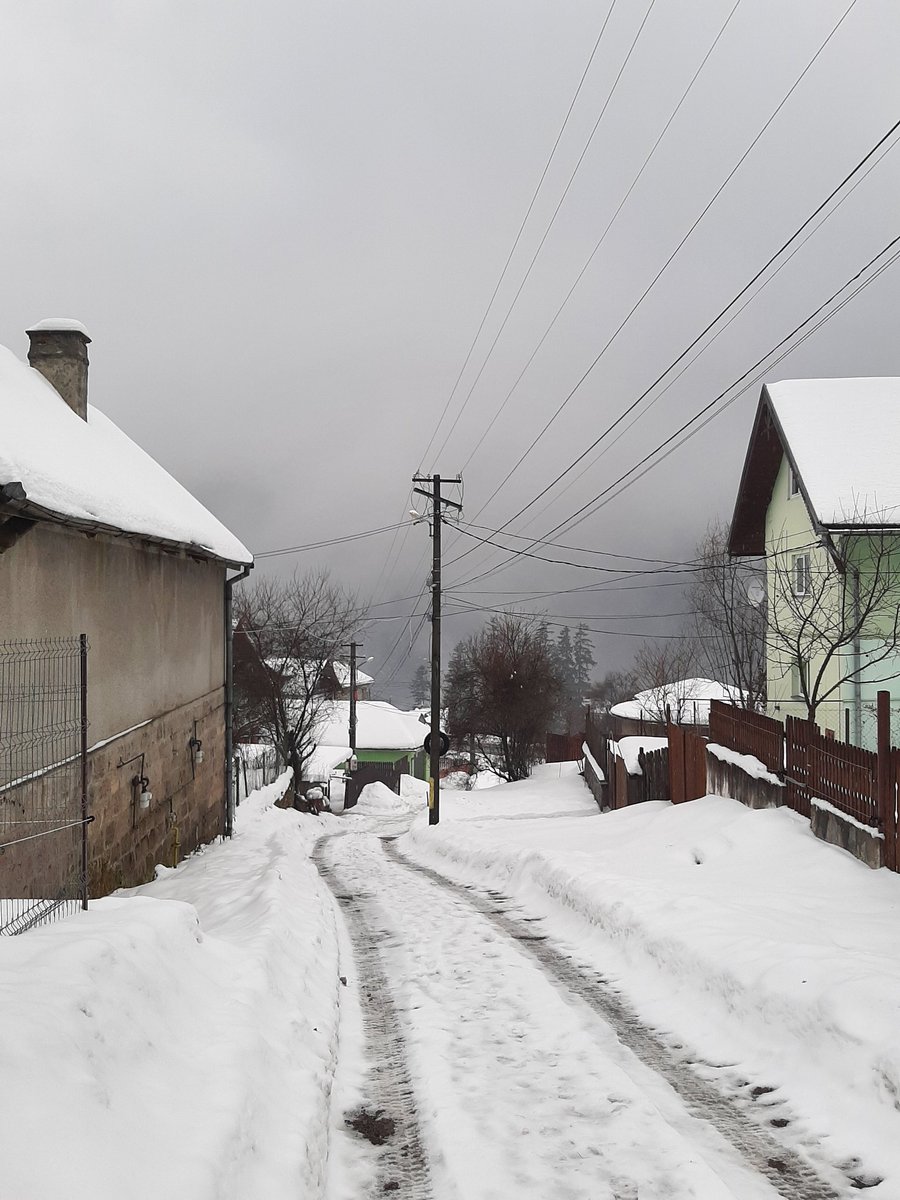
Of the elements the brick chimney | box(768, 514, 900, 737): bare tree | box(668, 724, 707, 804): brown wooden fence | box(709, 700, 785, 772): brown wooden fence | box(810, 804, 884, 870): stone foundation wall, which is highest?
the brick chimney

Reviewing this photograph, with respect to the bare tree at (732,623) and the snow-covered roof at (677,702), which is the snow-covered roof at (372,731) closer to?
the snow-covered roof at (677,702)

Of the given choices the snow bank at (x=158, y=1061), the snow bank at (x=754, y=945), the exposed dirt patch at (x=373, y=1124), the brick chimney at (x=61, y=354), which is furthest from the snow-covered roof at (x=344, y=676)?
the exposed dirt patch at (x=373, y=1124)

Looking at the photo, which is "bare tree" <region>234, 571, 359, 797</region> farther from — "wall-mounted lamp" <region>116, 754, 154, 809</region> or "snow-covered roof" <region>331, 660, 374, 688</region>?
"wall-mounted lamp" <region>116, 754, 154, 809</region>

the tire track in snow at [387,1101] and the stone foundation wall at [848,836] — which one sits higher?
the stone foundation wall at [848,836]

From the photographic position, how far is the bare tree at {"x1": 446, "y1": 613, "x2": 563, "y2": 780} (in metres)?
47.7

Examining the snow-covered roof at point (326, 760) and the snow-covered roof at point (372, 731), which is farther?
the snow-covered roof at point (372, 731)

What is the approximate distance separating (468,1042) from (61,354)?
44.5 ft

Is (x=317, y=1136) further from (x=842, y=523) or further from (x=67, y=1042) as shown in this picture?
(x=842, y=523)

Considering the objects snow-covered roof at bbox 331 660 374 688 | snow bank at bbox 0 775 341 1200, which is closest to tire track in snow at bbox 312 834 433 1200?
snow bank at bbox 0 775 341 1200

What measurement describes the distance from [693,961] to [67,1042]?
16.2 feet

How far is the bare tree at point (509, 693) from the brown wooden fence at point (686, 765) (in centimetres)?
2676

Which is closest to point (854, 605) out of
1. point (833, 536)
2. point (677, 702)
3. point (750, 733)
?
point (833, 536)

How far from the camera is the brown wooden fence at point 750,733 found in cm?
1366

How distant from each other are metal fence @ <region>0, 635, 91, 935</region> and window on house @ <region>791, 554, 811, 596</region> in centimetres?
1678
